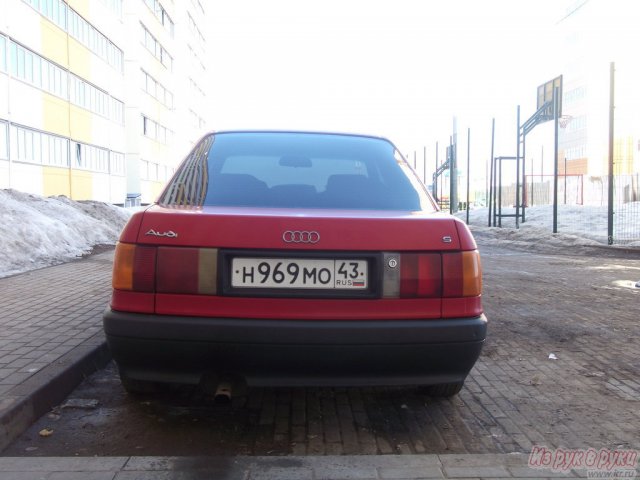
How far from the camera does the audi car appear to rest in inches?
103

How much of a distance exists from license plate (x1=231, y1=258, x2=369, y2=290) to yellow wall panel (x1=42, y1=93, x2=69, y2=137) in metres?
21.6

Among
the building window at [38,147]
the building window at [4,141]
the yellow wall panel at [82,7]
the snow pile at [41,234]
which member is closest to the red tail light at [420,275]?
the snow pile at [41,234]

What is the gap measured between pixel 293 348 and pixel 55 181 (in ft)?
73.4

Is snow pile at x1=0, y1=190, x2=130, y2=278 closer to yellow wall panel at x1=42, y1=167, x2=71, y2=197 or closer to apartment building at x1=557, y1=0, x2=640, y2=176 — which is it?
yellow wall panel at x1=42, y1=167, x2=71, y2=197

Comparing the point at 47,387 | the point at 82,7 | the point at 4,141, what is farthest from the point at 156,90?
the point at 47,387

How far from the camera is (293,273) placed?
2656 millimetres

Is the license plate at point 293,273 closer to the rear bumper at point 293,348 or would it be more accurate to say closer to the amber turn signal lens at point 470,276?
the rear bumper at point 293,348

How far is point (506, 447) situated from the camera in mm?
2875

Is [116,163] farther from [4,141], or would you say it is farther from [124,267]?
[124,267]

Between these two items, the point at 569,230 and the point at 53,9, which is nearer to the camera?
the point at 569,230

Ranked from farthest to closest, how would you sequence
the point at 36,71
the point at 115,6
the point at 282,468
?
the point at 115,6, the point at 36,71, the point at 282,468

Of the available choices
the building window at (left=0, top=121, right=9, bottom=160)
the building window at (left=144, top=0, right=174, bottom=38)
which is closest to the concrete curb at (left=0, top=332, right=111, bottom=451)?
the building window at (left=0, top=121, right=9, bottom=160)

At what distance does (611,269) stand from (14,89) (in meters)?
18.9

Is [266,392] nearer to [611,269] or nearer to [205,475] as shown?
[205,475]
